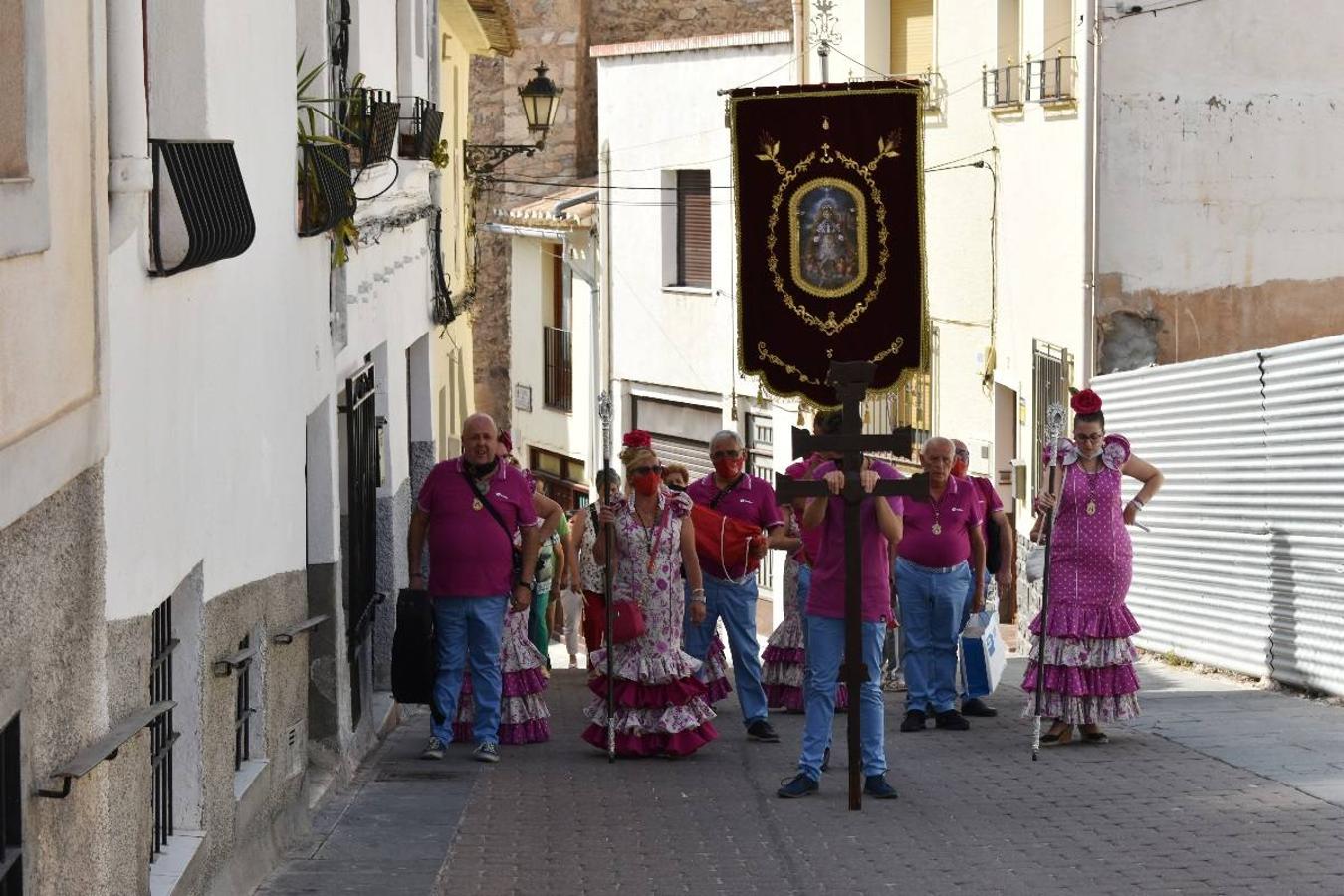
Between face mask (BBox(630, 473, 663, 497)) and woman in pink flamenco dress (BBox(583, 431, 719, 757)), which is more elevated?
face mask (BBox(630, 473, 663, 497))

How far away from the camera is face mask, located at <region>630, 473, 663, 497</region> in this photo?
11.8 metres

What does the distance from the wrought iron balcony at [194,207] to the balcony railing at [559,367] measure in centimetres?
2676

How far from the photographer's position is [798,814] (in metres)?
9.94

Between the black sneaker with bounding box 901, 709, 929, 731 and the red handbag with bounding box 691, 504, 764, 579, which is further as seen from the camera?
the black sneaker with bounding box 901, 709, 929, 731

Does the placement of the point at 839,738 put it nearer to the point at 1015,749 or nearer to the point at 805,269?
the point at 1015,749

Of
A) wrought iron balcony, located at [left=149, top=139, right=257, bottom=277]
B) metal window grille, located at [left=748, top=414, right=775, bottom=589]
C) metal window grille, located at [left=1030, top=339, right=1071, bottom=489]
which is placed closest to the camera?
wrought iron balcony, located at [left=149, top=139, right=257, bottom=277]

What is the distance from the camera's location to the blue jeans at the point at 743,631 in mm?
12586

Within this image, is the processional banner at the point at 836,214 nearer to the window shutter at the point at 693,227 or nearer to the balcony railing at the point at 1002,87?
the balcony railing at the point at 1002,87

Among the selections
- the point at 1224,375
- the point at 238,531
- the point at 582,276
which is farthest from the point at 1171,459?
the point at 582,276

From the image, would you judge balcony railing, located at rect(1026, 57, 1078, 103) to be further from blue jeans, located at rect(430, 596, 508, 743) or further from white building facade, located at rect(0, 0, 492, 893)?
blue jeans, located at rect(430, 596, 508, 743)

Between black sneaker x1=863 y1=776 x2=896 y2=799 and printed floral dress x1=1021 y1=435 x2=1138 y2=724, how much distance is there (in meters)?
1.80

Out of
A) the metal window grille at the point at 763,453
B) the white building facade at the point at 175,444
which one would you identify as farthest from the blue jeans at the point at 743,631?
the metal window grille at the point at 763,453

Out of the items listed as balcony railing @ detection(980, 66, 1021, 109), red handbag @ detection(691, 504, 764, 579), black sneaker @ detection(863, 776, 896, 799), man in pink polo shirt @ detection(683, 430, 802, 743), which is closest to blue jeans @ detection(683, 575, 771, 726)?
man in pink polo shirt @ detection(683, 430, 802, 743)

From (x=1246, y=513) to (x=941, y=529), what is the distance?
2889 millimetres
